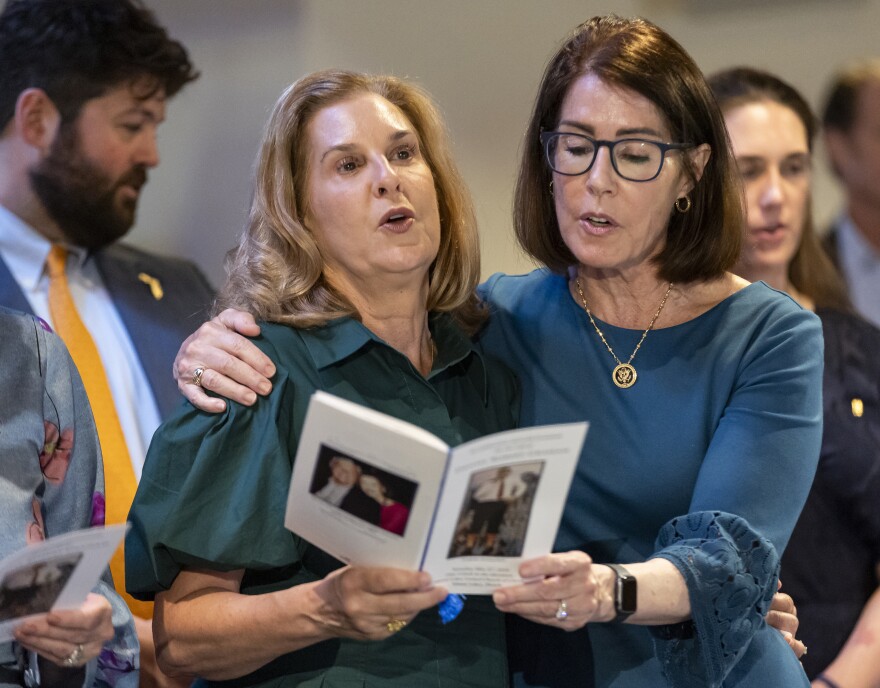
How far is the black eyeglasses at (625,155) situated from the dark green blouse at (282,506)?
0.50 metres

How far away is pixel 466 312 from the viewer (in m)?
2.34

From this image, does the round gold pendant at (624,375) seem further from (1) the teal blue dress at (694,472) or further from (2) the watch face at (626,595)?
(2) the watch face at (626,595)

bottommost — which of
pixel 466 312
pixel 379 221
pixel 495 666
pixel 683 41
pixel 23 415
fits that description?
pixel 495 666

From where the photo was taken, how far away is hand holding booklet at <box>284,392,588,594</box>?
1.51 metres

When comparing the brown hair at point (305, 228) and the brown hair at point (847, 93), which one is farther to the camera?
the brown hair at point (847, 93)

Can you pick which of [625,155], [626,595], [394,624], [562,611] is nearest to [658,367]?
[625,155]

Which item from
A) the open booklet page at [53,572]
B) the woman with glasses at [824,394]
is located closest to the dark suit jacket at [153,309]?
the open booklet page at [53,572]

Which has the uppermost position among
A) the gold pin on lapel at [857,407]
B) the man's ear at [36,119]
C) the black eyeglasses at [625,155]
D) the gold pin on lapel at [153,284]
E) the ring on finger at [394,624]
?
the black eyeglasses at [625,155]

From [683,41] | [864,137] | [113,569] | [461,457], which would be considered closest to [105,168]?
[113,569]

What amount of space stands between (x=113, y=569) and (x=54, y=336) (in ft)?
2.54

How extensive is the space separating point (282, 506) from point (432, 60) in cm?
218

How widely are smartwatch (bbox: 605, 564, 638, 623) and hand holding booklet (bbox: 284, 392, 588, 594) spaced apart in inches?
8.8

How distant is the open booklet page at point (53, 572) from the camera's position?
1.53m

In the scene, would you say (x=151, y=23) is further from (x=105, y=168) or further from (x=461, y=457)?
(x=461, y=457)
